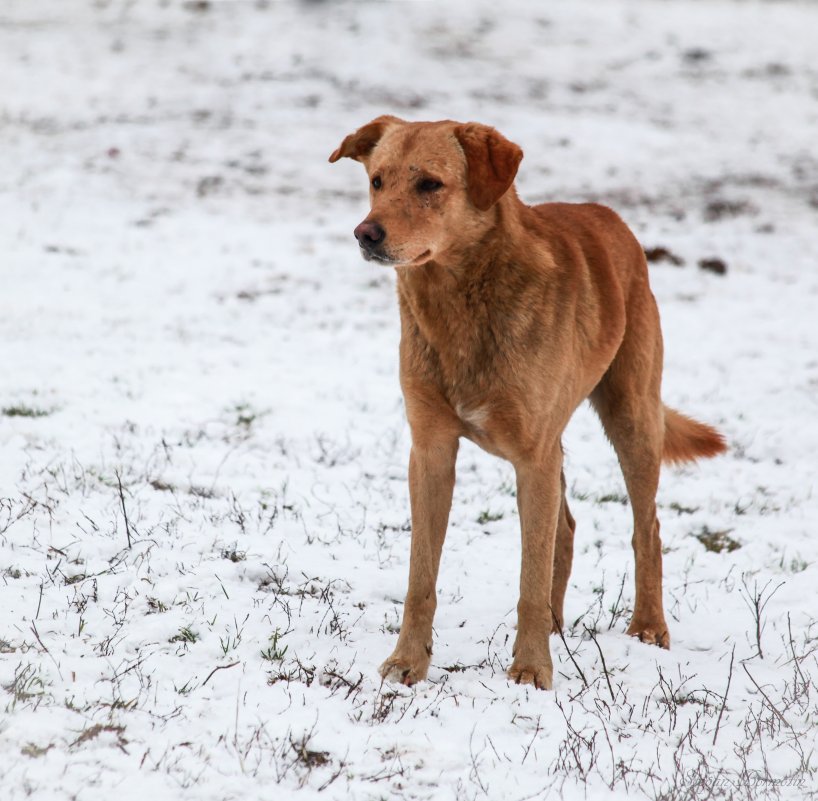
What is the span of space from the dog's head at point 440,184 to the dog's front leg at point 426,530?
36.7 inches

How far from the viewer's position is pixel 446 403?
4199mm

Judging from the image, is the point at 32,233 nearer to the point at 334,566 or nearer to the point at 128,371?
the point at 128,371

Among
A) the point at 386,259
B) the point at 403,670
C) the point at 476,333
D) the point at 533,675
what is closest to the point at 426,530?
the point at 403,670

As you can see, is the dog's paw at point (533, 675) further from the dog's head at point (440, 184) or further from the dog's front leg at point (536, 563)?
the dog's head at point (440, 184)

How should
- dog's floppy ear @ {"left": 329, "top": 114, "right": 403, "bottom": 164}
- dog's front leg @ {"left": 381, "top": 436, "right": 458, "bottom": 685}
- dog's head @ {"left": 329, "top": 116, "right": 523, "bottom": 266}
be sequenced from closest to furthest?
dog's head @ {"left": 329, "top": 116, "right": 523, "bottom": 266}
dog's front leg @ {"left": 381, "top": 436, "right": 458, "bottom": 685}
dog's floppy ear @ {"left": 329, "top": 114, "right": 403, "bottom": 164}

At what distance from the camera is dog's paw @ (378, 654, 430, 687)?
13.4ft

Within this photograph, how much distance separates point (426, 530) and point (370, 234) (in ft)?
4.73

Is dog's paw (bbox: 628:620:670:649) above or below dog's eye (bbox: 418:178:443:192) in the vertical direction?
below

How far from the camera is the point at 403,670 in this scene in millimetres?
4133

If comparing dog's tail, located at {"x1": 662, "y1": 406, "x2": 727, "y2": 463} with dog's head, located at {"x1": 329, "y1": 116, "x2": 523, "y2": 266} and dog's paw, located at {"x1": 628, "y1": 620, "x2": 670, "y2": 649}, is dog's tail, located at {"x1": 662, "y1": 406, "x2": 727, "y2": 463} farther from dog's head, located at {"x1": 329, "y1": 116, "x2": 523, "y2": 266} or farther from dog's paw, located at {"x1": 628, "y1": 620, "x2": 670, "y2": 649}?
dog's head, located at {"x1": 329, "y1": 116, "x2": 523, "y2": 266}

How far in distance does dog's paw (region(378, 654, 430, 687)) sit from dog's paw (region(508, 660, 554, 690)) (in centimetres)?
40

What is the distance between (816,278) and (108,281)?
10498mm

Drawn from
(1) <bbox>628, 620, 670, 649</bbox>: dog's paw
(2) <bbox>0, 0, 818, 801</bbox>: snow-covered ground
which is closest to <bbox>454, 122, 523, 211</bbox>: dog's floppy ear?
(2) <bbox>0, 0, 818, 801</bbox>: snow-covered ground

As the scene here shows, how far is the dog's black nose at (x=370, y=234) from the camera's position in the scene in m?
3.86
